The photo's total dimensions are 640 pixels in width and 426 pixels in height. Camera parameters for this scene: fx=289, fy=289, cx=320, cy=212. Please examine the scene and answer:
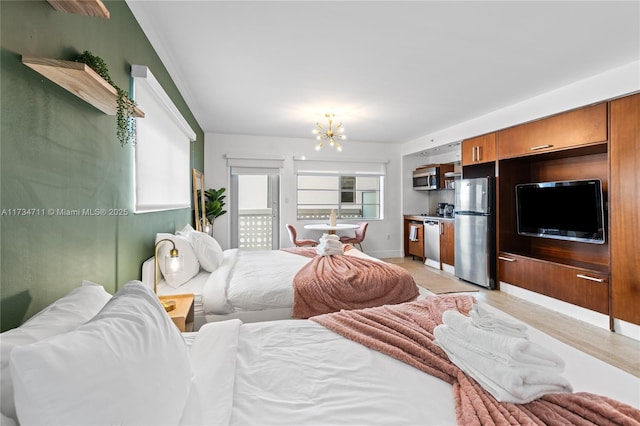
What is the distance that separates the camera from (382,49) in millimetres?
2488

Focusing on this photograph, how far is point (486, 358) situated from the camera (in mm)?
1023

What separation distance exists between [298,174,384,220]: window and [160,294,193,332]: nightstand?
436 centimetres

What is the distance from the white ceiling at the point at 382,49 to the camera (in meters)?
2.01

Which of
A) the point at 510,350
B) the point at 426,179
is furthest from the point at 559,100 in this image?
the point at 510,350

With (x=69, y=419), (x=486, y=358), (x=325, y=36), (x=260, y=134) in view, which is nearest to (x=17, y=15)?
(x=69, y=419)

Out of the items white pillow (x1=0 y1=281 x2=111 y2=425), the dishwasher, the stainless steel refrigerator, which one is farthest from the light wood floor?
white pillow (x1=0 y1=281 x2=111 y2=425)

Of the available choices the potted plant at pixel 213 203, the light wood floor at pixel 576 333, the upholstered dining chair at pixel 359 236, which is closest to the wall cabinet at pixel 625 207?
the light wood floor at pixel 576 333

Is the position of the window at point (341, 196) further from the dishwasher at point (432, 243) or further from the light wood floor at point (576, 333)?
the light wood floor at point (576, 333)

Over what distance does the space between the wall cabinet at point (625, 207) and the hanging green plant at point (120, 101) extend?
4037mm

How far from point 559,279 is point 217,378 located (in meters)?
3.78

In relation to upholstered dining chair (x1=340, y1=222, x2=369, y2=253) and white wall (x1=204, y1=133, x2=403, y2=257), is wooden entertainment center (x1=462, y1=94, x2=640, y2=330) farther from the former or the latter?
upholstered dining chair (x1=340, y1=222, x2=369, y2=253)

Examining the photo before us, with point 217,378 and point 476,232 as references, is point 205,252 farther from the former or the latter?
point 476,232

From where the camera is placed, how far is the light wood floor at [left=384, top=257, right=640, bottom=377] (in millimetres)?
2328

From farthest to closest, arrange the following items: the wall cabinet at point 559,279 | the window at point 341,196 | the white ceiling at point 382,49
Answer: the window at point 341,196
the wall cabinet at point 559,279
the white ceiling at point 382,49
